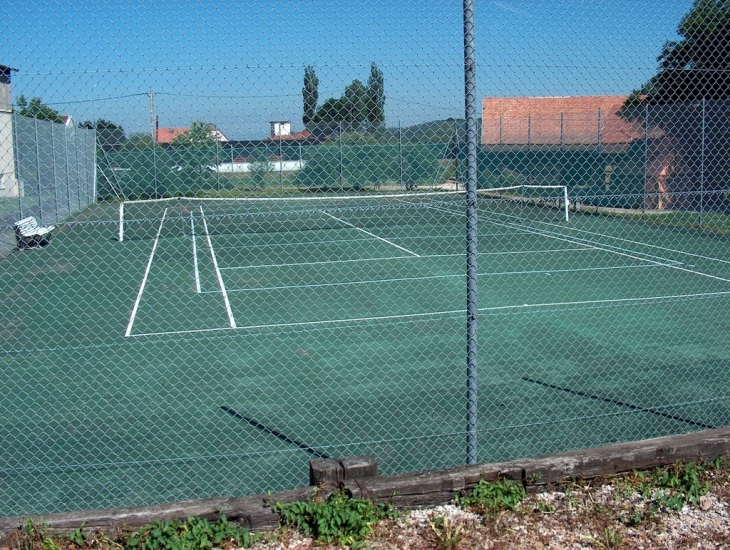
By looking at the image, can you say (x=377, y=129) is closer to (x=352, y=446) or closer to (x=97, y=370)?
(x=352, y=446)

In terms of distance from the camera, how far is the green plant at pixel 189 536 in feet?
12.2

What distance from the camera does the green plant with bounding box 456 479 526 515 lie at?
411cm

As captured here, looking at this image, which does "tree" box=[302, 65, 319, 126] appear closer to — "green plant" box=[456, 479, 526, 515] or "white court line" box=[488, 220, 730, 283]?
"green plant" box=[456, 479, 526, 515]

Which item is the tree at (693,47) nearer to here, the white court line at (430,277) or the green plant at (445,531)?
the green plant at (445,531)

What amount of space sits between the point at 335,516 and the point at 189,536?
0.71 meters

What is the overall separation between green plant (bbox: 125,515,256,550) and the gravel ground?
0.13 m

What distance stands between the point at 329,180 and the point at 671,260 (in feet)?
23.3

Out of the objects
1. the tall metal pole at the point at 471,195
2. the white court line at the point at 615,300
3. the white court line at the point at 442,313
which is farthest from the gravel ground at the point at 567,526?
the white court line at the point at 615,300

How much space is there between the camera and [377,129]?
6.79 meters

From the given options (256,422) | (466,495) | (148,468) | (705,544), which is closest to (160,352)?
(256,422)

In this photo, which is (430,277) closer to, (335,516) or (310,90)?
(310,90)

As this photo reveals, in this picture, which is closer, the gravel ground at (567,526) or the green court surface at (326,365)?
the gravel ground at (567,526)

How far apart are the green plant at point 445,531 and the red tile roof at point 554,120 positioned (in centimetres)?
2258

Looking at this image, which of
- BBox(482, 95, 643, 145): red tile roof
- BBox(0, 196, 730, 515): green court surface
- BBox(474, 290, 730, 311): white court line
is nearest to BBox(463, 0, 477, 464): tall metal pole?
BBox(0, 196, 730, 515): green court surface
